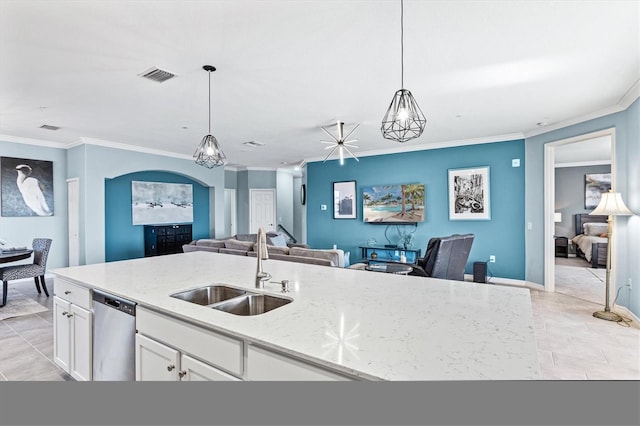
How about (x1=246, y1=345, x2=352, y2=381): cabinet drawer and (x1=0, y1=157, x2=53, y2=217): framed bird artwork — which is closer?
(x1=246, y1=345, x2=352, y2=381): cabinet drawer

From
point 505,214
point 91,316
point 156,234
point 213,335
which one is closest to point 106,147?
point 156,234

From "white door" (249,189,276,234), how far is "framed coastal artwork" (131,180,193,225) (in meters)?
1.90

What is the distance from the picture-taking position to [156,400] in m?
0.64

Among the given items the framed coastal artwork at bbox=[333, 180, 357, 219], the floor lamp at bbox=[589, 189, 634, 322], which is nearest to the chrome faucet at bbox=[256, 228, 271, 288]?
the floor lamp at bbox=[589, 189, 634, 322]

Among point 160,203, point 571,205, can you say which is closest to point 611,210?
point 571,205

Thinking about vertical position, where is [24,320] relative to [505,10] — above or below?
below

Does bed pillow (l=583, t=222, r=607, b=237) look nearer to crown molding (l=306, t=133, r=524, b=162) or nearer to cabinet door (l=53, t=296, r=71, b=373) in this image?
crown molding (l=306, t=133, r=524, b=162)

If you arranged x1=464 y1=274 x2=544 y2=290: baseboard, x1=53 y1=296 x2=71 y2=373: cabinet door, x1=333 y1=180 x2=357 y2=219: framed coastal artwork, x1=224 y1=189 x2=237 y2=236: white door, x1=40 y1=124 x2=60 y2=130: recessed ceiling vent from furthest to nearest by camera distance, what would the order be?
1. x1=224 y1=189 x2=237 y2=236: white door
2. x1=333 y1=180 x2=357 y2=219: framed coastal artwork
3. x1=464 y1=274 x2=544 y2=290: baseboard
4. x1=40 y1=124 x2=60 y2=130: recessed ceiling vent
5. x1=53 y1=296 x2=71 y2=373: cabinet door

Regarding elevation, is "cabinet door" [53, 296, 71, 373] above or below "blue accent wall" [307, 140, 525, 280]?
below

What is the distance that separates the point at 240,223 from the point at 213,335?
28.2ft

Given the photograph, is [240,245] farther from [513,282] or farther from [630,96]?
[630,96]

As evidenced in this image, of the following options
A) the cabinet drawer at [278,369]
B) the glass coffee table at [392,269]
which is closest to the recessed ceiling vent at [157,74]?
the cabinet drawer at [278,369]

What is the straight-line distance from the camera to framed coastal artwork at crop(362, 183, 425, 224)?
639 centimetres

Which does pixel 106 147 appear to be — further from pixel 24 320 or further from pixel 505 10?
pixel 505 10
